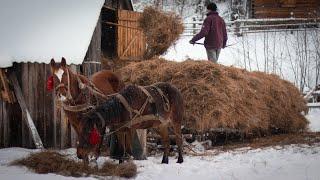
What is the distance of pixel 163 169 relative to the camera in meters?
6.93

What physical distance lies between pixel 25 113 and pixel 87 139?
11.0 ft

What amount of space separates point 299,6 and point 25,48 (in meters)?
23.5

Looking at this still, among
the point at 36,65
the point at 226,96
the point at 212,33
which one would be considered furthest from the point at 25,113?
the point at 212,33

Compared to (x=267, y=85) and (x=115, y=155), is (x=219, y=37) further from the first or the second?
(x=115, y=155)

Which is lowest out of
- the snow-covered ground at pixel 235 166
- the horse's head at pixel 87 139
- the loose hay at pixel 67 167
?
the snow-covered ground at pixel 235 166

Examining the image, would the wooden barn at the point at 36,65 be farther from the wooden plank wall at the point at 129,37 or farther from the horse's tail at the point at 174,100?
the wooden plank wall at the point at 129,37

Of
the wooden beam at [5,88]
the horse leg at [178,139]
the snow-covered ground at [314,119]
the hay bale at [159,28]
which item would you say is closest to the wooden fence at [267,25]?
the snow-covered ground at [314,119]

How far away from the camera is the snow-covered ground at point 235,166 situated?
6.25 m

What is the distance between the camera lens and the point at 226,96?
8.77 m

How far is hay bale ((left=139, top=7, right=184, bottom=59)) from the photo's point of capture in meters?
13.2

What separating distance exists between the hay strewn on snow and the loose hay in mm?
2498

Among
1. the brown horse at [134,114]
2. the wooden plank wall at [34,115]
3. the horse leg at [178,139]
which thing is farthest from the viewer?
the wooden plank wall at [34,115]

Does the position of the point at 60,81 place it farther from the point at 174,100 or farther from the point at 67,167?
the point at 174,100

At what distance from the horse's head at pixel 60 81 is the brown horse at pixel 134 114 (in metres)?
0.49
